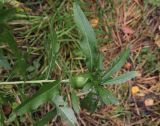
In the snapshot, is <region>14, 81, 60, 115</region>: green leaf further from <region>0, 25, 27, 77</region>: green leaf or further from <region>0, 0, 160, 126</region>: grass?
<region>0, 0, 160, 126</region>: grass

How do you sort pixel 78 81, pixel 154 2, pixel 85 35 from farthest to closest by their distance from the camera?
pixel 154 2 < pixel 85 35 < pixel 78 81

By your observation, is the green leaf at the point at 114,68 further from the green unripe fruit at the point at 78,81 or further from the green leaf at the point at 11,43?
the green leaf at the point at 11,43

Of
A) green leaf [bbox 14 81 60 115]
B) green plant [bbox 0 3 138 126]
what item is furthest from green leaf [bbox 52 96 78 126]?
green leaf [bbox 14 81 60 115]

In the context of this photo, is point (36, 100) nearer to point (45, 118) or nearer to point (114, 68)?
point (45, 118)

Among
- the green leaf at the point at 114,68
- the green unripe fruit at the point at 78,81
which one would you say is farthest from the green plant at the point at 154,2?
the green unripe fruit at the point at 78,81

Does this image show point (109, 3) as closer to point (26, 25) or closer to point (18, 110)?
point (26, 25)

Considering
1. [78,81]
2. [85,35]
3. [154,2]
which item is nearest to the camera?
[78,81]

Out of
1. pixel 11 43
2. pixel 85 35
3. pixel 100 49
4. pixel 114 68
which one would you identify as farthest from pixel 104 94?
pixel 100 49

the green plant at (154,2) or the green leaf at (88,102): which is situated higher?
the green plant at (154,2)

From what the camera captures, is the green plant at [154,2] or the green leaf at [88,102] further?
the green plant at [154,2]
